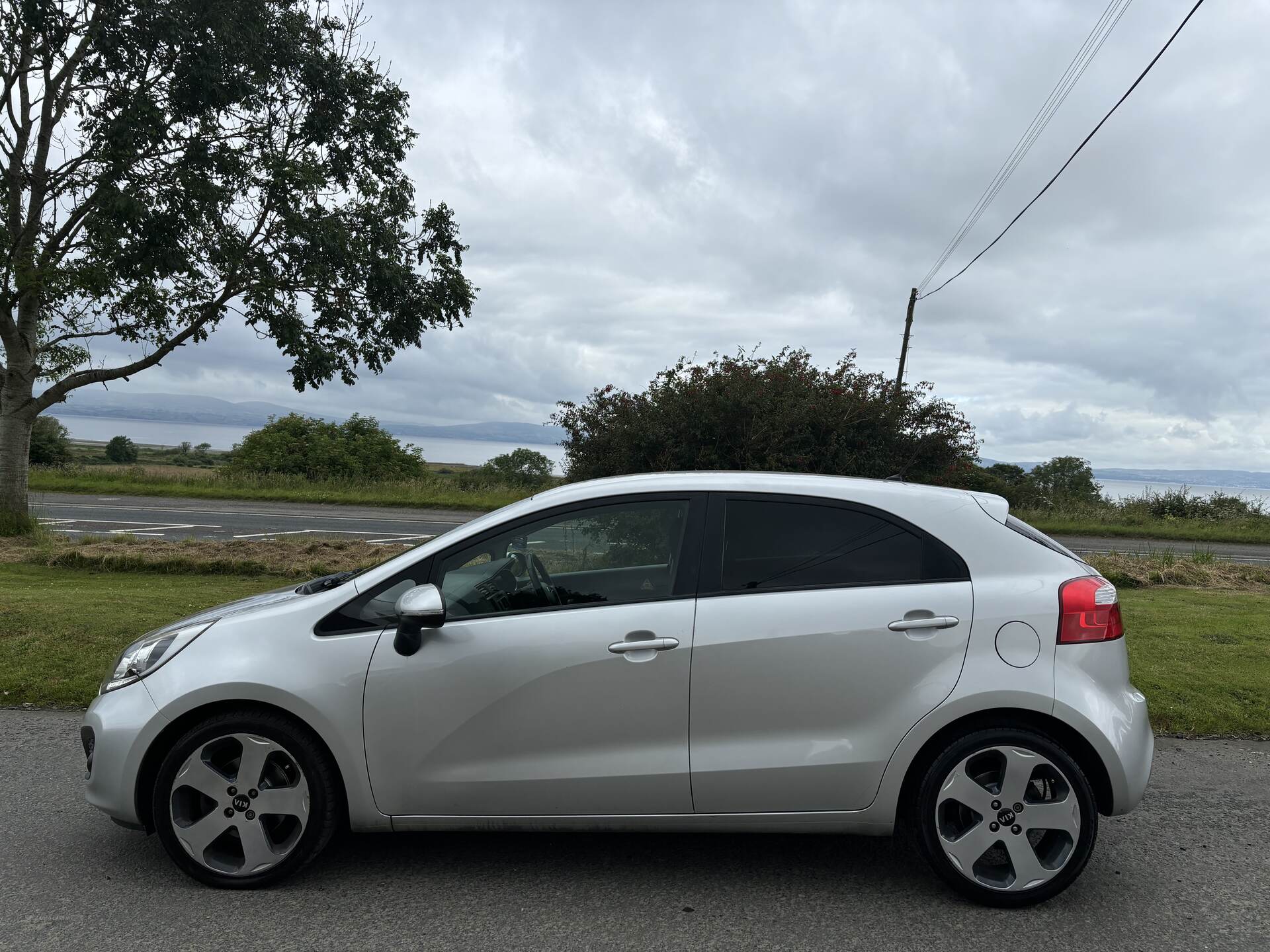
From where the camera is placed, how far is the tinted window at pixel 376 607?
11.4ft

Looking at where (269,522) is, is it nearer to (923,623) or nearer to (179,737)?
(179,737)

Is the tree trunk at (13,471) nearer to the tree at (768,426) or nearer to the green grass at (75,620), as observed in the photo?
the green grass at (75,620)

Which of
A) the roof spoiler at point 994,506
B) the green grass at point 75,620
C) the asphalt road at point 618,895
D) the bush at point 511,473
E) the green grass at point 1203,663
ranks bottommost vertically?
the asphalt road at point 618,895

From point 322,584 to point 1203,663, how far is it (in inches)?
250

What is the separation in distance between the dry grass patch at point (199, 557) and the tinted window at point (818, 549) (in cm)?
850

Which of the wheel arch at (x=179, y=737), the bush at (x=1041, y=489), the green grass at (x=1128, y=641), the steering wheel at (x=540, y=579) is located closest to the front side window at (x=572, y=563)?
the steering wheel at (x=540, y=579)

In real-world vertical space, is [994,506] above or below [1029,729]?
above

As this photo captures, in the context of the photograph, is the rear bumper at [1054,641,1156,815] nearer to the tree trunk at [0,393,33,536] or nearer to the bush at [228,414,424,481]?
the tree trunk at [0,393,33,536]

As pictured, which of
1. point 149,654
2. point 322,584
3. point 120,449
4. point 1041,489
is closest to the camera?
point 149,654

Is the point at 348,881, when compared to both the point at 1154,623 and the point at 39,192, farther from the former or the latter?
the point at 39,192

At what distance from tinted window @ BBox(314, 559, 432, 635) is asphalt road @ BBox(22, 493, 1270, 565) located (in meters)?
11.1

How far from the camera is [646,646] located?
3.32 meters

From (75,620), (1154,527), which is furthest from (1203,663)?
(1154,527)

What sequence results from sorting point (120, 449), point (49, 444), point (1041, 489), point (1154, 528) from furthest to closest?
point (120, 449)
point (49, 444)
point (1041, 489)
point (1154, 528)
